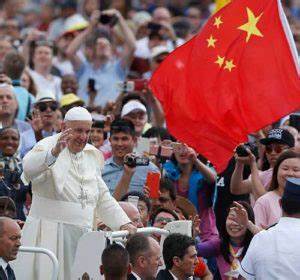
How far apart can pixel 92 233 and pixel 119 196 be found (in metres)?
2.66

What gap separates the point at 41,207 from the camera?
13.1 metres

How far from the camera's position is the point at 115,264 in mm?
11305

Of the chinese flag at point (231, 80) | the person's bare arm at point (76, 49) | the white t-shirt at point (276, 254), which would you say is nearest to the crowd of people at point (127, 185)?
the white t-shirt at point (276, 254)

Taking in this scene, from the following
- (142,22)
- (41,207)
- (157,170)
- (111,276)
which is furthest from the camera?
(142,22)

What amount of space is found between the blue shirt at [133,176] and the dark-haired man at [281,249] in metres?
4.20

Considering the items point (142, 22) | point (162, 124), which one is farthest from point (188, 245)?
point (142, 22)

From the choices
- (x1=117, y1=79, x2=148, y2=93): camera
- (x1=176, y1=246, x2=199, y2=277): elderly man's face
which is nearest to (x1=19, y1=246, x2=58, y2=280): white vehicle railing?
(x1=176, y1=246, x2=199, y2=277): elderly man's face

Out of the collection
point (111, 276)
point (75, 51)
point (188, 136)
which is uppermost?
point (75, 51)

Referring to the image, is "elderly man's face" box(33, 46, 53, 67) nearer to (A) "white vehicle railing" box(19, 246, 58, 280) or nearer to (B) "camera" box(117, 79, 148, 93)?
(B) "camera" box(117, 79, 148, 93)

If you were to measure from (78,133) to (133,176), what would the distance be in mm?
2589

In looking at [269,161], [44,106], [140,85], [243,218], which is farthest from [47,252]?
[140,85]

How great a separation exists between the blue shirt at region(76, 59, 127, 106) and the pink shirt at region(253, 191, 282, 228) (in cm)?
662

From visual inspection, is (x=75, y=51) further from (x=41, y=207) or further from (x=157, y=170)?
(x=41, y=207)

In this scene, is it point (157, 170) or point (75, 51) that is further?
point (75, 51)
